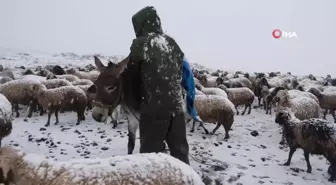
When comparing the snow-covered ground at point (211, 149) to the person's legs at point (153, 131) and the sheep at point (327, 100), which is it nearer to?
the person's legs at point (153, 131)

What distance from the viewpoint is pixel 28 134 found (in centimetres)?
787

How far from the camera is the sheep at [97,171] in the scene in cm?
260

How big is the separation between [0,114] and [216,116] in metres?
5.50

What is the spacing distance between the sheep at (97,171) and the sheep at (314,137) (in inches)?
164

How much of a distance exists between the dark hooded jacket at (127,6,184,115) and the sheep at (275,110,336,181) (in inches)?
153

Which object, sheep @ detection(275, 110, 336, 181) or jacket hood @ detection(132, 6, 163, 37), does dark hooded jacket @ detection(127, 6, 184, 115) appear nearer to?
jacket hood @ detection(132, 6, 163, 37)

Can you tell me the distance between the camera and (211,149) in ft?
24.3

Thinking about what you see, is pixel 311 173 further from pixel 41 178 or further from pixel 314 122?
pixel 41 178

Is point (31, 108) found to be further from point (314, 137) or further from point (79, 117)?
point (314, 137)

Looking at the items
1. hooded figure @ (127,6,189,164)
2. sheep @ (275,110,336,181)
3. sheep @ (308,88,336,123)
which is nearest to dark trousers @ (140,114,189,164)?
hooded figure @ (127,6,189,164)

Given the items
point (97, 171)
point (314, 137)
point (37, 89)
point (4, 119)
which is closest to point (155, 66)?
point (97, 171)

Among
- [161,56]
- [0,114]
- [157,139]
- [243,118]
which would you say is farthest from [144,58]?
[243,118]

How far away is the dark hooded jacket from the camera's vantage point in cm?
325

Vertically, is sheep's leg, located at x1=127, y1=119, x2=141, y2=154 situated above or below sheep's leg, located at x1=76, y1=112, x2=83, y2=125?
above
